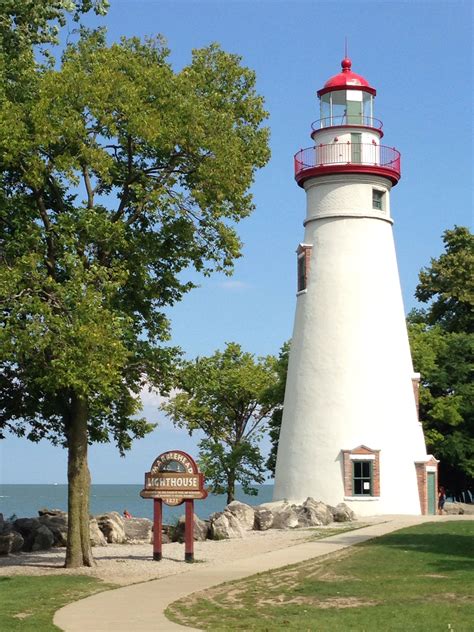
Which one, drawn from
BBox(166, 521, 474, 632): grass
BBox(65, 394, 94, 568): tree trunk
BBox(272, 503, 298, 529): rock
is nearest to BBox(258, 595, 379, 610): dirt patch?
BBox(166, 521, 474, 632): grass

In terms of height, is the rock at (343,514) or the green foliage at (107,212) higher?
the green foliage at (107,212)

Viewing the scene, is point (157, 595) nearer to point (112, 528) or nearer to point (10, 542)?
point (10, 542)

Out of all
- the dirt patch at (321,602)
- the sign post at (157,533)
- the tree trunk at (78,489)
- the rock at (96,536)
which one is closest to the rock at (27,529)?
the rock at (96,536)

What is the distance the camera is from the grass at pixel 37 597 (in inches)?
617

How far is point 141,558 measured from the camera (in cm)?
2631

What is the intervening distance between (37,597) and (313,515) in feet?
57.5

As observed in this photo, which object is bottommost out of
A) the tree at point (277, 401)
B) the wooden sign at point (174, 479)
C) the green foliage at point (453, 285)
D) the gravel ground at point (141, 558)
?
the gravel ground at point (141, 558)

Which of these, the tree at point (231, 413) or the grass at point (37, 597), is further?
the tree at point (231, 413)

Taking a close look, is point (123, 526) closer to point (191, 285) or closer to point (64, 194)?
point (191, 285)

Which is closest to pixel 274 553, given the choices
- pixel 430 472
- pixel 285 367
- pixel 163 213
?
pixel 163 213

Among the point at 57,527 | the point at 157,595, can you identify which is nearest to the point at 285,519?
the point at 57,527

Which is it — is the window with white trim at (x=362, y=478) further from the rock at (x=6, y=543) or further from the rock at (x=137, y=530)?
the rock at (x=6, y=543)

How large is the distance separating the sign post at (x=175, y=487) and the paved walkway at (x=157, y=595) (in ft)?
5.38

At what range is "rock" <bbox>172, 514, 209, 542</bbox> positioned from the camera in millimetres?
30984
